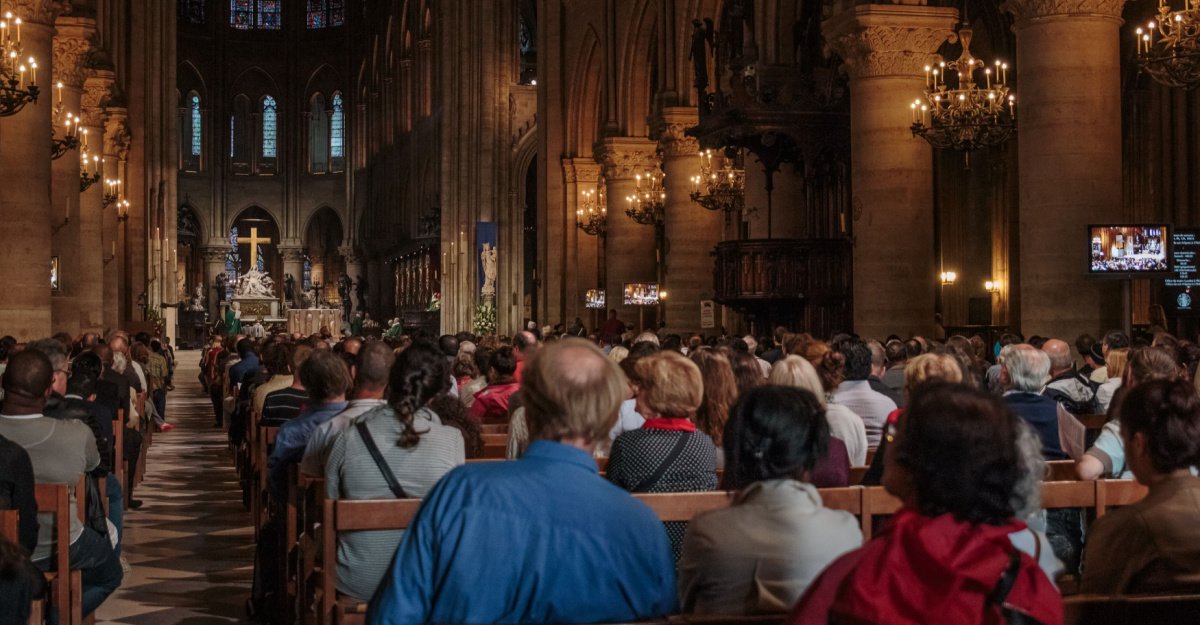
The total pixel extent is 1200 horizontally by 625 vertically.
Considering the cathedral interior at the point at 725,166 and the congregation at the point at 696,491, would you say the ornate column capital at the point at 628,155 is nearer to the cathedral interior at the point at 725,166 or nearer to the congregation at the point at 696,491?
the cathedral interior at the point at 725,166

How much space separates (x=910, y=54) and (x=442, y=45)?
110ft

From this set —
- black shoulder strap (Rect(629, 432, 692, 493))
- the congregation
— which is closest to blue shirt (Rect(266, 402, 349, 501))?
the congregation

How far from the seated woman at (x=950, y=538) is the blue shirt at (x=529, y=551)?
71 cm

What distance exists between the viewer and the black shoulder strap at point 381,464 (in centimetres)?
516

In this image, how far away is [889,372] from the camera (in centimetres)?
1063

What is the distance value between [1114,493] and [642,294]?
24.2 m

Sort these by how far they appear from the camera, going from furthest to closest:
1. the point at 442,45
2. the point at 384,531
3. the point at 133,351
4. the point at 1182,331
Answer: the point at 442,45
the point at 1182,331
the point at 133,351
the point at 384,531

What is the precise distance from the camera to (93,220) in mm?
25625

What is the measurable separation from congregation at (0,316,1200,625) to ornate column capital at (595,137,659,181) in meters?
24.4

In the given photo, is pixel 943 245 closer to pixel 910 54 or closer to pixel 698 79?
pixel 698 79

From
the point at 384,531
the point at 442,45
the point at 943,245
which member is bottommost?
the point at 384,531

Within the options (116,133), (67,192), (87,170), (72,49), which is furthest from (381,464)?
(116,133)

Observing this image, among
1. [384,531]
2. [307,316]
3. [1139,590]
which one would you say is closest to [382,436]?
[384,531]

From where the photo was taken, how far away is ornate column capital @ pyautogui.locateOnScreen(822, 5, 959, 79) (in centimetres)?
1722
